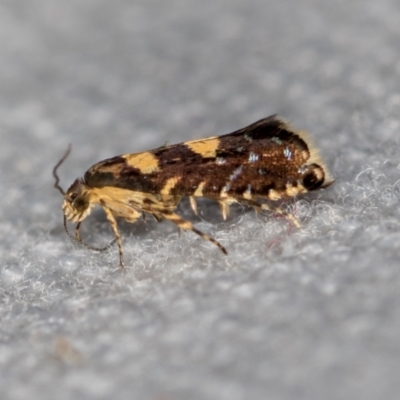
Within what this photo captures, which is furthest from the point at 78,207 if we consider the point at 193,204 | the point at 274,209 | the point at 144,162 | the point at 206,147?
the point at 274,209

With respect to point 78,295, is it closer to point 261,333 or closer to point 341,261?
point 261,333

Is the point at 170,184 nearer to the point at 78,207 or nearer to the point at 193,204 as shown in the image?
the point at 193,204

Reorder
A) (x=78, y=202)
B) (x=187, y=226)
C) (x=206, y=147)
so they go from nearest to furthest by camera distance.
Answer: (x=187, y=226) → (x=206, y=147) → (x=78, y=202)

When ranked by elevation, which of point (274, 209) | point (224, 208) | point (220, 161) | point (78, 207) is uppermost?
point (78, 207)

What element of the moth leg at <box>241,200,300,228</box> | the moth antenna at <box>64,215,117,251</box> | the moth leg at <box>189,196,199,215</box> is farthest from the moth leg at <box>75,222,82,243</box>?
the moth leg at <box>241,200,300,228</box>

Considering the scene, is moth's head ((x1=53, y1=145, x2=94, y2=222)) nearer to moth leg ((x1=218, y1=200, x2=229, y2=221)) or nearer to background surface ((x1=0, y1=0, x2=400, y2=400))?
background surface ((x1=0, y1=0, x2=400, y2=400))

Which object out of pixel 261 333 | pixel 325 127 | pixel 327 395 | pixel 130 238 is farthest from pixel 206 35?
pixel 327 395
